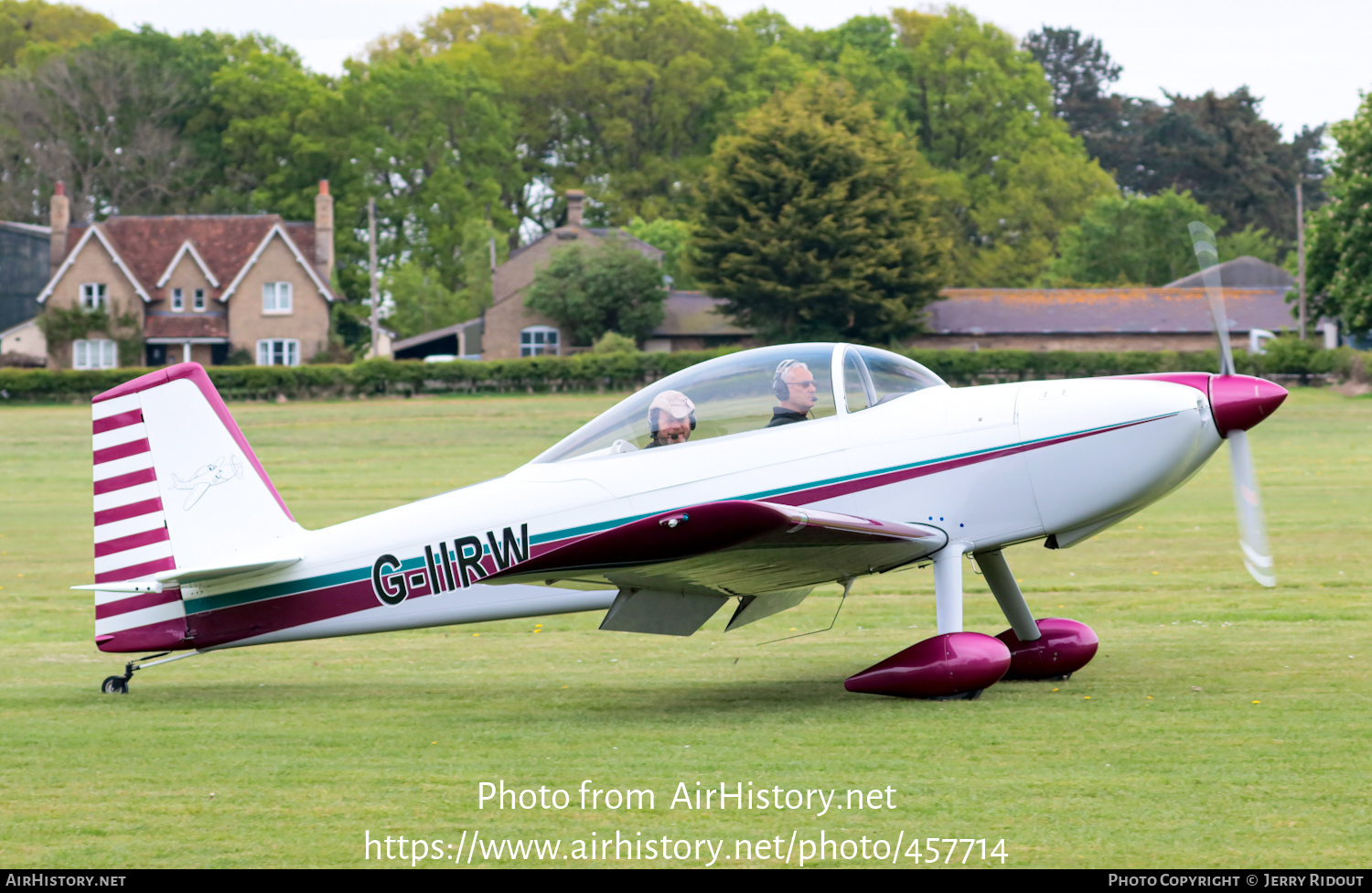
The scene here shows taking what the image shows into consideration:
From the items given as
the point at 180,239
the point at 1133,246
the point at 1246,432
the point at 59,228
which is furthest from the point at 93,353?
the point at 1246,432

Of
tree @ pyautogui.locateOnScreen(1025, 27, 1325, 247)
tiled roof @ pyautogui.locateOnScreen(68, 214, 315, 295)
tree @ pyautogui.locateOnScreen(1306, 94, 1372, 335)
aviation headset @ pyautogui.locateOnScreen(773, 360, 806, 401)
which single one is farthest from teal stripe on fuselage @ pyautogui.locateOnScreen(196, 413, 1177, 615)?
tree @ pyautogui.locateOnScreen(1025, 27, 1325, 247)

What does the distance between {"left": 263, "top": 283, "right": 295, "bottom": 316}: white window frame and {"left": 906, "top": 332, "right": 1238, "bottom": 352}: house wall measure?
29.2 metres

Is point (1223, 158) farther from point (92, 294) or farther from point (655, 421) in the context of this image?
point (655, 421)

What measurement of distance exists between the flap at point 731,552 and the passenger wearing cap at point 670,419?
86 cm

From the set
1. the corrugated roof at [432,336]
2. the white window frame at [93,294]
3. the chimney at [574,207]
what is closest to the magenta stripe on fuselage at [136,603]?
the white window frame at [93,294]

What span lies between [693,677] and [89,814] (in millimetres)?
4378

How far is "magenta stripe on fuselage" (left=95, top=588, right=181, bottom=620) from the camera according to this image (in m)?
9.14

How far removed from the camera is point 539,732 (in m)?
7.97

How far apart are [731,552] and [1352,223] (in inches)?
2030

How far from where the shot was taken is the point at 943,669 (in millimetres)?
8266

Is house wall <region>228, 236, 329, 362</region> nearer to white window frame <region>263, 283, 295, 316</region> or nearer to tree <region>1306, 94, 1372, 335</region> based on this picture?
white window frame <region>263, 283, 295, 316</region>

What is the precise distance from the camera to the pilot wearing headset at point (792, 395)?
8578 mm

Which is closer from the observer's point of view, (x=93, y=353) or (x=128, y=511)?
(x=128, y=511)

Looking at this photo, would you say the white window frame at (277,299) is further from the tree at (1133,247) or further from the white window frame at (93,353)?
the tree at (1133,247)
